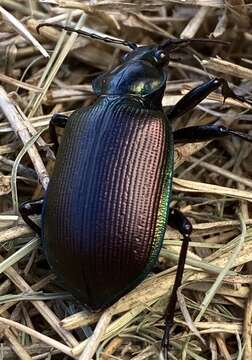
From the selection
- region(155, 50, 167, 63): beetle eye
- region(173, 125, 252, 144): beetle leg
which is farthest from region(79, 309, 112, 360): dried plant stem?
region(155, 50, 167, 63): beetle eye

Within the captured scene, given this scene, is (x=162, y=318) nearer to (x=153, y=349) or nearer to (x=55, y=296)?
(x=153, y=349)

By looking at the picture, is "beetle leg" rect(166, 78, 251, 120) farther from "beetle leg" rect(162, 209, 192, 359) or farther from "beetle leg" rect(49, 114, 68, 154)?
"beetle leg" rect(162, 209, 192, 359)

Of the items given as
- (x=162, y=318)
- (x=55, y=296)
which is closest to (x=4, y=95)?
(x=55, y=296)

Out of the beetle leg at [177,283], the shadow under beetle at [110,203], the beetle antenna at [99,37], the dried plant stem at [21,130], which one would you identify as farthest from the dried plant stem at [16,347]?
the beetle antenna at [99,37]

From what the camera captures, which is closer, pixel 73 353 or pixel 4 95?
pixel 73 353

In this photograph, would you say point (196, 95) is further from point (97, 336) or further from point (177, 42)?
point (97, 336)

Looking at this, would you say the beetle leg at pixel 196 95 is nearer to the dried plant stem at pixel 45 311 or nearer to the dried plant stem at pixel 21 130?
the dried plant stem at pixel 21 130
